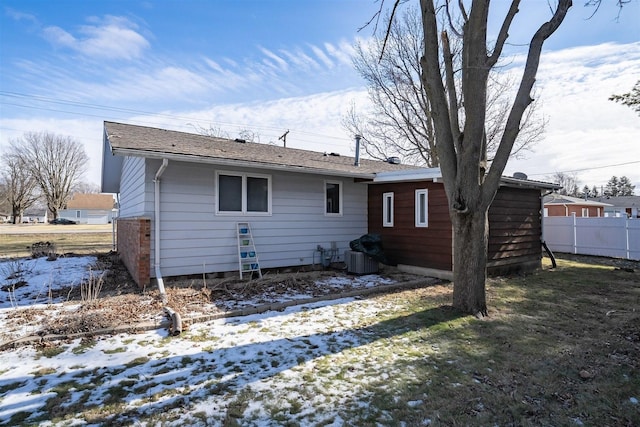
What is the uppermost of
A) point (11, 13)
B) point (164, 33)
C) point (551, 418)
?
point (164, 33)

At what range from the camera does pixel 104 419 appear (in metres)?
2.54

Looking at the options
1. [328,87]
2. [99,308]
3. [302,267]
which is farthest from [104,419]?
[328,87]

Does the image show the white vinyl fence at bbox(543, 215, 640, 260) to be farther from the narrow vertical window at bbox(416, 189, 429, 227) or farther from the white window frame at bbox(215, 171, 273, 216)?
the white window frame at bbox(215, 171, 273, 216)

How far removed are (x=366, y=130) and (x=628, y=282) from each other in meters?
15.5

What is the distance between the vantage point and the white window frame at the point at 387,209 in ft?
30.9

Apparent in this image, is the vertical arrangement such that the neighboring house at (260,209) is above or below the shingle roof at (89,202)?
below

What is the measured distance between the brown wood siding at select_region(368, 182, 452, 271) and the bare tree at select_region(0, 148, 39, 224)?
5273 centimetres

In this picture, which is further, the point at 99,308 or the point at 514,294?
the point at 514,294

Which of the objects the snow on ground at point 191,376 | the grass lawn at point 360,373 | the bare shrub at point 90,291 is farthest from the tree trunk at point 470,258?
the bare shrub at point 90,291

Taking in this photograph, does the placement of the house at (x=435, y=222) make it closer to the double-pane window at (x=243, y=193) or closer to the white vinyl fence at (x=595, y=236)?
the double-pane window at (x=243, y=193)

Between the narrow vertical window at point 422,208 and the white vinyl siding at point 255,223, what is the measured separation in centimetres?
185

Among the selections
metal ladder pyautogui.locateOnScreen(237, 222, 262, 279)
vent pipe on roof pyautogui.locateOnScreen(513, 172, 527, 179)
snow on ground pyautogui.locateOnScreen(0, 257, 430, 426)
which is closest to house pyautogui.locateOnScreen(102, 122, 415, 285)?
metal ladder pyautogui.locateOnScreen(237, 222, 262, 279)

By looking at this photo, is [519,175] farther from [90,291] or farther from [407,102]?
[90,291]

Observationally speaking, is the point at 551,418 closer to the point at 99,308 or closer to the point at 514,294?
the point at 514,294
